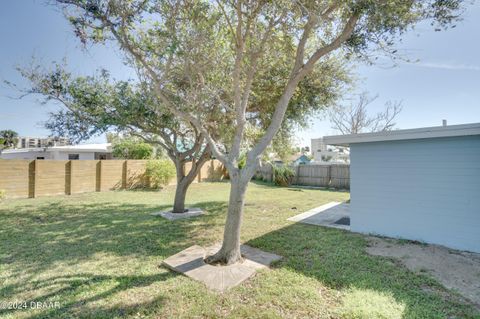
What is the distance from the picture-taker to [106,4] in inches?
173

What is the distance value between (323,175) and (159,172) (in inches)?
426

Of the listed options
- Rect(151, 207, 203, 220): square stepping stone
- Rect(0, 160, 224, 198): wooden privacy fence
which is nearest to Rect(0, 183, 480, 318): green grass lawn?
Rect(151, 207, 203, 220): square stepping stone

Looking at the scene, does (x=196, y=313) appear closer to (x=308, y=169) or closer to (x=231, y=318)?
(x=231, y=318)

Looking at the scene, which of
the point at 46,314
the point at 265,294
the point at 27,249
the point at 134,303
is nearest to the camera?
the point at 46,314

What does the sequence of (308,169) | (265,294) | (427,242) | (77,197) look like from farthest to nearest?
(308,169), (77,197), (427,242), (265,294)

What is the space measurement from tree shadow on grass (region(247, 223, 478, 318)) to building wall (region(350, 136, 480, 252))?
915 millimetres

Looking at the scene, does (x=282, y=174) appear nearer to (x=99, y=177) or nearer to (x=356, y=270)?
(x=99, y=177)

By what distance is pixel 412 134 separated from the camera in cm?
538

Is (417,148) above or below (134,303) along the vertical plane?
above

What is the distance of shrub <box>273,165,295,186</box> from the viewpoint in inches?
667

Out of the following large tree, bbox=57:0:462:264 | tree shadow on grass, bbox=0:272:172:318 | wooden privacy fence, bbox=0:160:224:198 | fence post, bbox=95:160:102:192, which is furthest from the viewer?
fence post, bbox=95:160:102:192

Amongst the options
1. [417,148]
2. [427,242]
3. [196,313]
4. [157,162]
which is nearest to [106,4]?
[196,313]

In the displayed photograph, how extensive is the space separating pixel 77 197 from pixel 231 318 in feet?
35.9

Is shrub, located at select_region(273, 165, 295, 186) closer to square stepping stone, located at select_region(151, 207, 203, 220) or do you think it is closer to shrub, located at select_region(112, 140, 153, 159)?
shrub, located at select_region(112, 140, 153, 159)
